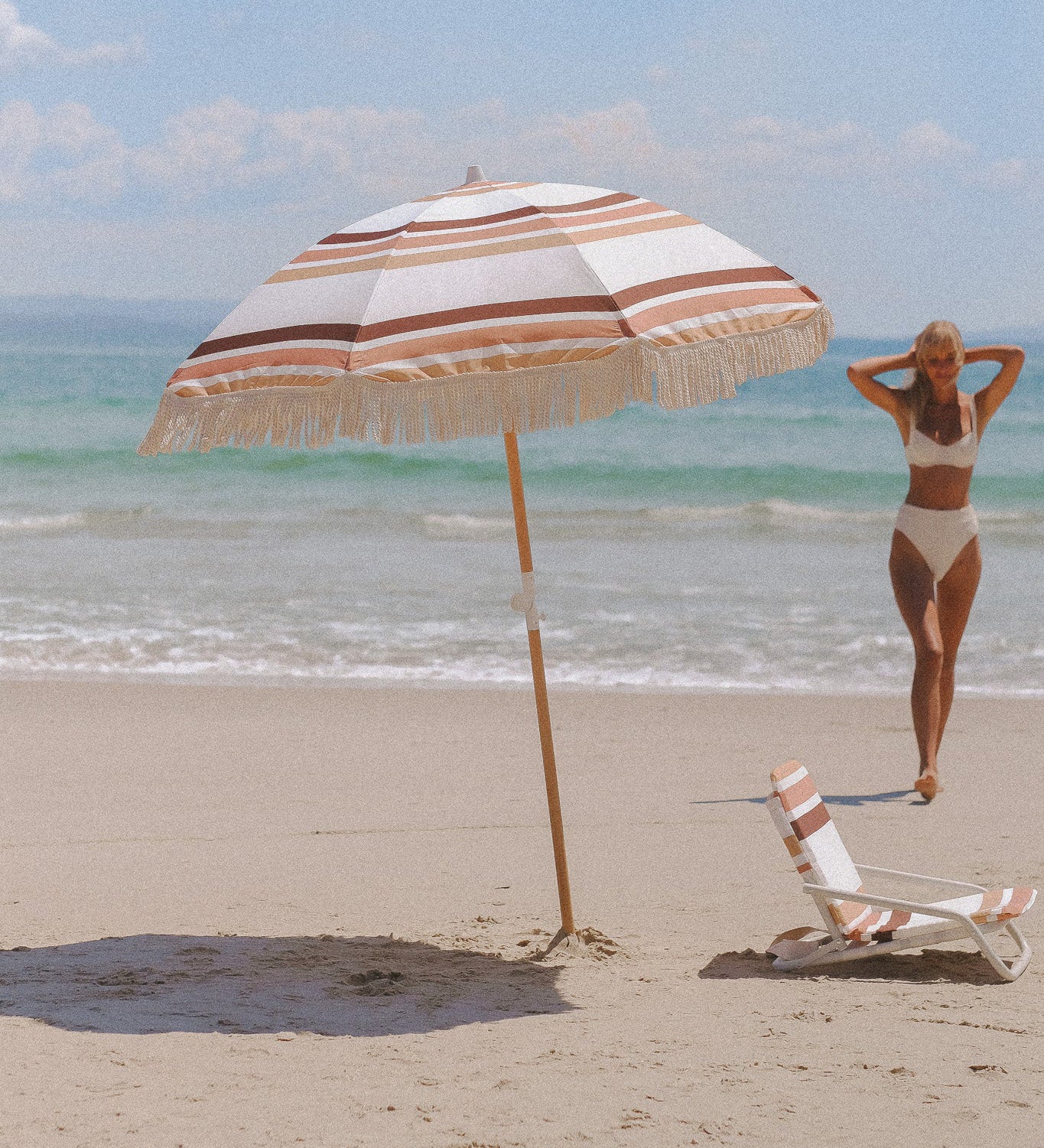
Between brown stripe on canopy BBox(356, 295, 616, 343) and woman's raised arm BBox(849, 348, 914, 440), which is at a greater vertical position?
brown stripe on canopy BBox(356, 295, 616, 343)

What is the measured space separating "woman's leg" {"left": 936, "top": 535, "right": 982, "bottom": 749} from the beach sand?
583 mm

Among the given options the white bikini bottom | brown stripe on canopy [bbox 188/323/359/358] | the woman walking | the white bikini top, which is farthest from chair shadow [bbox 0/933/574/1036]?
the white bikini top

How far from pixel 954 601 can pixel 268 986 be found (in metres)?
3.82

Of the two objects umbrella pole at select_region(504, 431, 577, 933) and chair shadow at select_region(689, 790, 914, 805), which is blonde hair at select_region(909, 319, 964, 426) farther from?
umbrella pole at select_region(504, 431, 577, 933)

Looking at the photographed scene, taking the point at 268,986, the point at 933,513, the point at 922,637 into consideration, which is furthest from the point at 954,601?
the point at 268,986

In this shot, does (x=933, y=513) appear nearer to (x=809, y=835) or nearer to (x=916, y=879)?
(x=916, y=879)

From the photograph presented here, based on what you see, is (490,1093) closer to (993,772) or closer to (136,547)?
(993,772)

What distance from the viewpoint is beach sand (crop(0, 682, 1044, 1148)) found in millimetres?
3227

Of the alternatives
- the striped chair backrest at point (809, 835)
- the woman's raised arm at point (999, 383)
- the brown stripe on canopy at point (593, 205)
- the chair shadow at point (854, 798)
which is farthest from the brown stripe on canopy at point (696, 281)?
the chair shadow at point (854, 798)

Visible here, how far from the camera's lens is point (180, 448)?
3.71m

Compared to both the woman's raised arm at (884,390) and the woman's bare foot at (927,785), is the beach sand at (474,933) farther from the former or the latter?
the woman's raised arm at (884,390)

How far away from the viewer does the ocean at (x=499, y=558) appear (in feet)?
31.9

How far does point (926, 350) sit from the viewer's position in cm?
599

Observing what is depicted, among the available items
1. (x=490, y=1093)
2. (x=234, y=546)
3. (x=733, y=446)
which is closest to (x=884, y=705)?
(x=490, y=1093)
